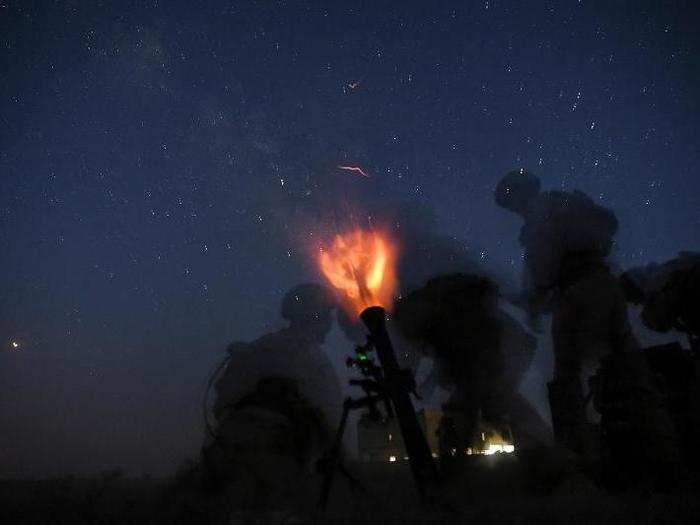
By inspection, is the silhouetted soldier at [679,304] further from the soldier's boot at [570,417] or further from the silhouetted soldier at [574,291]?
the soldier's boot at [570,417]

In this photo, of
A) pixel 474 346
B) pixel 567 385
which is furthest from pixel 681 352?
pixel 474 346

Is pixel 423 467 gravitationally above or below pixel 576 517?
above

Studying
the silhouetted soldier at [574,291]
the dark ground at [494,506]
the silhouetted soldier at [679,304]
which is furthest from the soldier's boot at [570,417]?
the silhouetted soldier at [679,304]

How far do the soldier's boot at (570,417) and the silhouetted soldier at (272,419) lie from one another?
765cm

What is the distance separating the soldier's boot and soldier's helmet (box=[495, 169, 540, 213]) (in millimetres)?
7923

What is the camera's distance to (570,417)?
14.2 m

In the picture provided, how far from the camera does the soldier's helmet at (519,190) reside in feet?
61.2

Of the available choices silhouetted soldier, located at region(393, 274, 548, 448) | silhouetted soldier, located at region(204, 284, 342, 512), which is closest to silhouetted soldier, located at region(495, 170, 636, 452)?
silhouetted soldier, located at region(393, 274, 548, 448)

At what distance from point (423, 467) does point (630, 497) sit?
5300 millimetres

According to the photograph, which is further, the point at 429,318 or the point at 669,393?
the point at 429,318

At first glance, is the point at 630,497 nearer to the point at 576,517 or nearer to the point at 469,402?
the point at 576,517

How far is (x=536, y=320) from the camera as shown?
17.6 meters

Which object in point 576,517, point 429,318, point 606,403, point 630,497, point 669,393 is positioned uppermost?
point 429,318

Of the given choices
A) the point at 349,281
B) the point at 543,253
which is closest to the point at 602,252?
the point at 543,253
